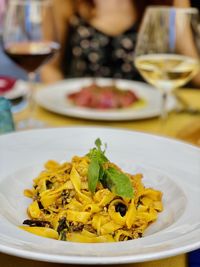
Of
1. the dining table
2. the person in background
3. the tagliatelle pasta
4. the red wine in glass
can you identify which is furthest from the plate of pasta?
the person in background

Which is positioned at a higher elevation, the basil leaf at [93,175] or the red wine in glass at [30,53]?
the basil leaf at [93,175]

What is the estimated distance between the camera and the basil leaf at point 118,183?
725 mm

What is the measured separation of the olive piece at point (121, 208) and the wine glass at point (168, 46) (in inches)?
18.6

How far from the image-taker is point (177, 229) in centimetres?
67

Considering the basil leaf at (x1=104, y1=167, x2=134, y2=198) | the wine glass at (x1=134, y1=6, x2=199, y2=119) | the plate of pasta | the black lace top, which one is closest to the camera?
the plate of pasta

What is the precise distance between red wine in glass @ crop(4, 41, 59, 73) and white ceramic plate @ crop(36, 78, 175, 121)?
0.11 metres

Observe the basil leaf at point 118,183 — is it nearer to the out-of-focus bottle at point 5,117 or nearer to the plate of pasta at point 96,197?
the plate of pasta at point 96,197

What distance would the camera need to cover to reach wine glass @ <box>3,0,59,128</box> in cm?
124

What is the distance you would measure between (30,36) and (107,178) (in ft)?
1.98

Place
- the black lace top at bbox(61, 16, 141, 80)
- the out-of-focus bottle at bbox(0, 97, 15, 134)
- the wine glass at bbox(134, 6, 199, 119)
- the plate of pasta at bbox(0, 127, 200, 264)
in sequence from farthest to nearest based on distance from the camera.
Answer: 1. the black lace top at bbox(61, 16, 141, 80)
2. the wine glass at bbox(134, 6, 199, 119)
3. the out-of-focus bottle at bbox(0, 97, 15, 134)
4. the plate of pasta at bbox(0, 127, 200, 264)

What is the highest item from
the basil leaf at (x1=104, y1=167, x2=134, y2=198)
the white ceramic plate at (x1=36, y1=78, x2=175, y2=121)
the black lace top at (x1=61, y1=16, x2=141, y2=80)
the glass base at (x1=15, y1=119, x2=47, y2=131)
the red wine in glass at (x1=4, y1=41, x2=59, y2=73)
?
the basil leaf at (x1=104, y1=167, x2=134, y2=198)

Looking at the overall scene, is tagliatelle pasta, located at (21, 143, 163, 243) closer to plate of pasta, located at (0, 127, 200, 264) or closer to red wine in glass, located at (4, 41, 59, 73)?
plate of pasta, located at (0, 127, 200, 264)

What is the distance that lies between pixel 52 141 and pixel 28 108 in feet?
1.31

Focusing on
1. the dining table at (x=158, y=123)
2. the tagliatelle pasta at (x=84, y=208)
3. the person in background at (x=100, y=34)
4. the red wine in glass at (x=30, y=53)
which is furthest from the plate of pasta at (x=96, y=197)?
the person in background at (x=100, y=34)
